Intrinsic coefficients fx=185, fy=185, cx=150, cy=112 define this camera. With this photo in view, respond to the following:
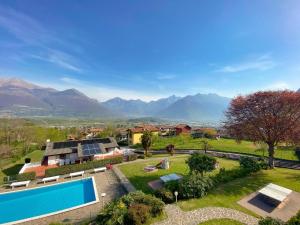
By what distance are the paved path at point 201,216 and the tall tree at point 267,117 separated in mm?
12639

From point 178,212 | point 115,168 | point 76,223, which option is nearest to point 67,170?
point 115,168

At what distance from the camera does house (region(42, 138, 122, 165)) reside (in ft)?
123

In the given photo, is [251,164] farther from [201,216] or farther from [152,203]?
[152,203]

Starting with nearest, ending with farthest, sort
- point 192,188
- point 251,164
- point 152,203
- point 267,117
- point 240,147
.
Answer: point 152,203 → point 192,188 → point 267,117 → point 251,164 → point 240,147

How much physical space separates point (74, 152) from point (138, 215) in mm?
29958

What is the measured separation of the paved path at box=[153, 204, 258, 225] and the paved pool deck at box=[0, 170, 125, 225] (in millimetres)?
7561

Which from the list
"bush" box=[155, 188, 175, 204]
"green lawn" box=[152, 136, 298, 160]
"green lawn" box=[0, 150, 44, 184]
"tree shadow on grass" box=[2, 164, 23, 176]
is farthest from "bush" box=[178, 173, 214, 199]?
"tree shadow on grass" box=[2, 164, 23, 176]

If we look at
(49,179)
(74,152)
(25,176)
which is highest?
(74,152)

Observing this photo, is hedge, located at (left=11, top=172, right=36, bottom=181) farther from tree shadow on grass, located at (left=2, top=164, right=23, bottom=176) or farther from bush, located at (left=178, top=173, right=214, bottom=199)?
bush, located at (left=178, top=173, right=214, bottom=199)

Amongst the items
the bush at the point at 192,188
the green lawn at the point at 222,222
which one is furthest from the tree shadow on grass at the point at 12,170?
the green lawn at the point at 222,222

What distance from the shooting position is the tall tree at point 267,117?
22.1m

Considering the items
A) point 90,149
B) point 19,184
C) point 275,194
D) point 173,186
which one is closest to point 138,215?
point 173,186

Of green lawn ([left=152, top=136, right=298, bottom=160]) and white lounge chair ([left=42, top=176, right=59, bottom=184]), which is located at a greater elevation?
green lawn ([left=152, top=136, right=298, bottom=160])

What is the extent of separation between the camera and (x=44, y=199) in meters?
23.5
